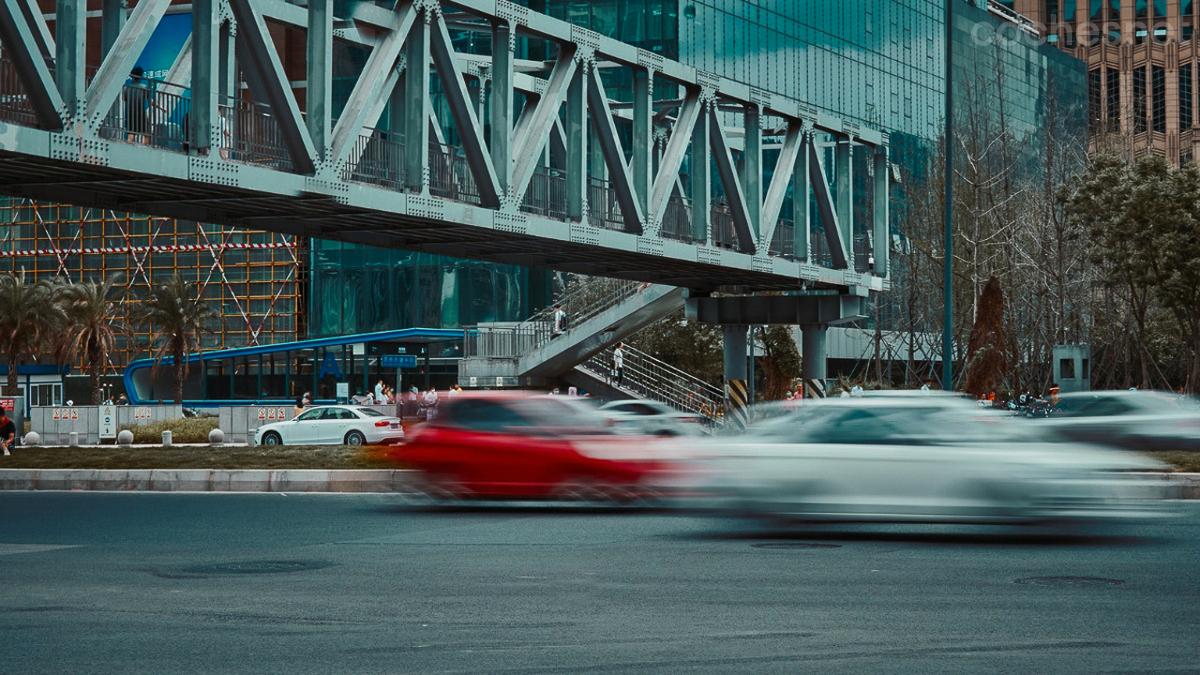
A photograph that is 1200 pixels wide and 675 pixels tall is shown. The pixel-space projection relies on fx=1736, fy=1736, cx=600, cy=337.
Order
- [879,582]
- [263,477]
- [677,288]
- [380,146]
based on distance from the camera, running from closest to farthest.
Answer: [879,582]
[263,477]
[380,146]
[677,288]

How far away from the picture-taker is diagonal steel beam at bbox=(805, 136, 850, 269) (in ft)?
152

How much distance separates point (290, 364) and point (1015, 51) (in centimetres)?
4960

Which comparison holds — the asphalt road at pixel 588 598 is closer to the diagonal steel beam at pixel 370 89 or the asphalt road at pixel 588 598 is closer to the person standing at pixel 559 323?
the diagonal steel beam at pixel 370 89

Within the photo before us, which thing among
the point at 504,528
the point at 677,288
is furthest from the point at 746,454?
the point at 677,288

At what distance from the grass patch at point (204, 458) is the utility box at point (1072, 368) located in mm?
17968

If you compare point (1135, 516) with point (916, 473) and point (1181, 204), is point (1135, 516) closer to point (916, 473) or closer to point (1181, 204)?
point (916, 473)

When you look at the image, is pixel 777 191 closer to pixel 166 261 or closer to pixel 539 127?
A: pixel 539 127

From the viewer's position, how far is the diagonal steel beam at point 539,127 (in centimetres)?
3275

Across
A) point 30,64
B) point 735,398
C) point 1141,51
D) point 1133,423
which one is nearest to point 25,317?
point 735,398

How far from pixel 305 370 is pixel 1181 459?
51.2m

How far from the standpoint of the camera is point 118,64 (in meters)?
23.5

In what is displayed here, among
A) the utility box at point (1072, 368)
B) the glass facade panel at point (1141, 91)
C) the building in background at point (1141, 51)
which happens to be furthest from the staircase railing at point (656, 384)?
the glass facade panel at point (1141, 91)

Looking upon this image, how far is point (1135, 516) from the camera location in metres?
15.9

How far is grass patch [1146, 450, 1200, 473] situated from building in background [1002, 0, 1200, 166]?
293ft
